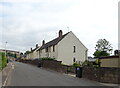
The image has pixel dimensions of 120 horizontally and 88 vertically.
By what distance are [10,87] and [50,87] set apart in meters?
2.46

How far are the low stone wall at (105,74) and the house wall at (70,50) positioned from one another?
35022 mm

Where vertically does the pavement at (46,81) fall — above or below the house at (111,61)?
below

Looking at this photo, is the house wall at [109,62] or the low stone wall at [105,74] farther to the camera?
the house wall at [109,62]

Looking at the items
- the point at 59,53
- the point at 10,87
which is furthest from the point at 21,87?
the point at 59,53

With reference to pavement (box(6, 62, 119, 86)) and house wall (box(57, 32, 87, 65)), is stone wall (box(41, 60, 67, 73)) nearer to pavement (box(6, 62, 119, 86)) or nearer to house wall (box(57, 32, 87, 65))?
pavement (box(6, 62, 119, 86))

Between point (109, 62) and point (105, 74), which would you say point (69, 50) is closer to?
point (109, 62)

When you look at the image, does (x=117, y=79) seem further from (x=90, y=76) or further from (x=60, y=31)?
(x=60, y=31)

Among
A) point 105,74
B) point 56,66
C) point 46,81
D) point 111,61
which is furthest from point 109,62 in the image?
point 46,81

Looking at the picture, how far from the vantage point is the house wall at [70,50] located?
58969 millimetres

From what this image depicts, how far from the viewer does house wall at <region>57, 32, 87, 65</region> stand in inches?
2322

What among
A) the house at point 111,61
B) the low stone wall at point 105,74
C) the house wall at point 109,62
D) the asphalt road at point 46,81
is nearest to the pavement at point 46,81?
the asphalt road at point 46,81

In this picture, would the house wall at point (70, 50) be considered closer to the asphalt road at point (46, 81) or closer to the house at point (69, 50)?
the house at point (69, 50)

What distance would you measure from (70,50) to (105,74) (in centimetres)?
3933

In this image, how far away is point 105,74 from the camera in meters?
20.9
